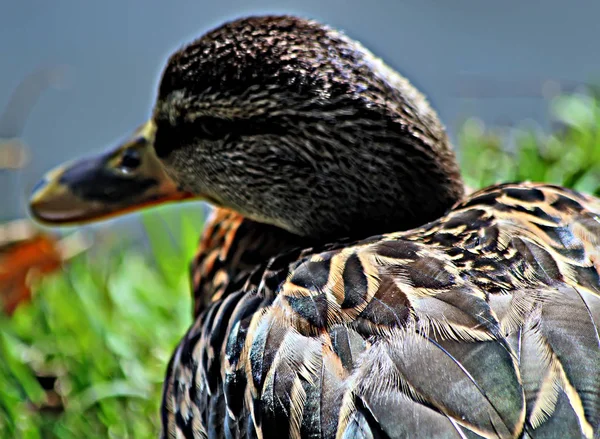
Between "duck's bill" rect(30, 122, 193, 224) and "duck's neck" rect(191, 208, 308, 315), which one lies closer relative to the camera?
"duck's neck" rect(191, 208, 308, 315)

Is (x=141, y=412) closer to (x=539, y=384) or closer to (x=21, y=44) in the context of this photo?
(x=539, y=384)

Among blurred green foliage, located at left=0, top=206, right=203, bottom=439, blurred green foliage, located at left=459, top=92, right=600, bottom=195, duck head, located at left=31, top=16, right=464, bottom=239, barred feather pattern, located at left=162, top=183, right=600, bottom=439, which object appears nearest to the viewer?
barred feather pattern, located at left=162, top=183, right=600, bottom=439

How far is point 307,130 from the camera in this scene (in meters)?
2.17

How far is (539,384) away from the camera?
1.59 m

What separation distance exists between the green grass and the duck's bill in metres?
0.60

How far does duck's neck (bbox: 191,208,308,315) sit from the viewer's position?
92.4 inches

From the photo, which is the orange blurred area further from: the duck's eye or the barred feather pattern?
the barred feather pattern

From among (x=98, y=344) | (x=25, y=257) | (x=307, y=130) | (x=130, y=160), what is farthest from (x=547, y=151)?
(x=25, y=257)

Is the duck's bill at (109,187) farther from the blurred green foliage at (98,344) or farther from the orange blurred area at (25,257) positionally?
the orange blurred area at (25,257)

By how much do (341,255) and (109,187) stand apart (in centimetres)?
89

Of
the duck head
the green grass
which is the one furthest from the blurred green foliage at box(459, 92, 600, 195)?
the duck head

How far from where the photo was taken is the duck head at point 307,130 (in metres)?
2.15

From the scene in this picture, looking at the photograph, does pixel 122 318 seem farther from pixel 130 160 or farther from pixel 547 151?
pixel 547 151

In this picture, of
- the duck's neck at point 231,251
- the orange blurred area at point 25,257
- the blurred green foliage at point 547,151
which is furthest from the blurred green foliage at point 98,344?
the blurred green foliage at point 547,151
